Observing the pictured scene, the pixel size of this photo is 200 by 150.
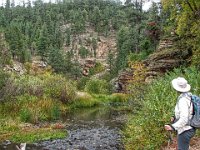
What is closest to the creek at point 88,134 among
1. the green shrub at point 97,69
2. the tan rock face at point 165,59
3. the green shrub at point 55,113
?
the green shrub at point 55,113

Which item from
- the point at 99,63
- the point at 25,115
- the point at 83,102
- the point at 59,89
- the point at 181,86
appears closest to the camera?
the point at 181,86

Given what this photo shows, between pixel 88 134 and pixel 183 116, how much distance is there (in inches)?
627

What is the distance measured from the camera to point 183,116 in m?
8.62

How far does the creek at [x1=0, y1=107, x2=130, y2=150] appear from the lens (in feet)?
65.9

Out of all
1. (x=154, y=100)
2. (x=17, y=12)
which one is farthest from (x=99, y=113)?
(x=17, y=12)

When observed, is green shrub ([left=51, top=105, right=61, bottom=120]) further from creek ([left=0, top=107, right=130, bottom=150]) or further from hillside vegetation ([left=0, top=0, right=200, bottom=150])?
creek ([left=0, top=107, right=130, bottom=150])

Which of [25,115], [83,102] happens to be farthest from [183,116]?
[83,102]

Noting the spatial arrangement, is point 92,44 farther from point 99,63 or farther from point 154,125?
point 154,125

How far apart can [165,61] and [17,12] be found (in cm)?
10775

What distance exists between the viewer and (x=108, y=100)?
49.7 m

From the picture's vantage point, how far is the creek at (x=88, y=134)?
20.1 meters

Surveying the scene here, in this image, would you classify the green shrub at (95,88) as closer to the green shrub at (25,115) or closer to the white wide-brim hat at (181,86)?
the green shrub at (25,115)

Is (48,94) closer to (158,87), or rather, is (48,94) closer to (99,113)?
(99,113)

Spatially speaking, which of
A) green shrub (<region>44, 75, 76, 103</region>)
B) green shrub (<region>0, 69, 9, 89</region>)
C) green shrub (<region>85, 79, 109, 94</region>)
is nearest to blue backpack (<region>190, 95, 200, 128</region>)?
green shrub (<region>0, 69, 9, 89</region>)
